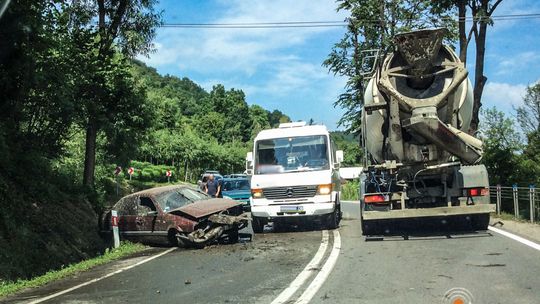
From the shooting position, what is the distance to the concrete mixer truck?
10.2 metres

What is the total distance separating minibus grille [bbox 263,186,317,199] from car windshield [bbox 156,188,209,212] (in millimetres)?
1934

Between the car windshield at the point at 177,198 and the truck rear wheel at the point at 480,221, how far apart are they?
6821 millimetres

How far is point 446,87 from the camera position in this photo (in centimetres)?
1034

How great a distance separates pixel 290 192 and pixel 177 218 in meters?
2.98

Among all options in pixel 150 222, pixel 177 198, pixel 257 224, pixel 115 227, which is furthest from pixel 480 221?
pixel 115 227

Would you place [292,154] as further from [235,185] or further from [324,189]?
[235,185]

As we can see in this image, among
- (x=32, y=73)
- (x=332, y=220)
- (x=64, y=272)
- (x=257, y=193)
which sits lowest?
(x=64, y=272)

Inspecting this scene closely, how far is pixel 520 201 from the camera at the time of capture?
15891mm

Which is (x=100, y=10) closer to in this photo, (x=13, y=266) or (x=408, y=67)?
(x=13, y=266)

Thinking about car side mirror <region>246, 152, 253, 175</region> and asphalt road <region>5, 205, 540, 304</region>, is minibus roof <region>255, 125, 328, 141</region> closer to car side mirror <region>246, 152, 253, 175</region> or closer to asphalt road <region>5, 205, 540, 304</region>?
car side mirror <region>246, 152, 253, 175</region>

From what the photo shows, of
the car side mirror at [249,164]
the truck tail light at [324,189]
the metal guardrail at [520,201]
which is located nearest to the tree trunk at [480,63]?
the metal guardrail at [520,201]

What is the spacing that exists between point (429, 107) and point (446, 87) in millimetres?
620

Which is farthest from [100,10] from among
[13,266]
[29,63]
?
[13,266]

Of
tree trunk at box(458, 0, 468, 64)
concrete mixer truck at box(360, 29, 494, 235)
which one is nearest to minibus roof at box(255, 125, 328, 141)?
concrete mixer truck at box(360, 29, 494, 235)
